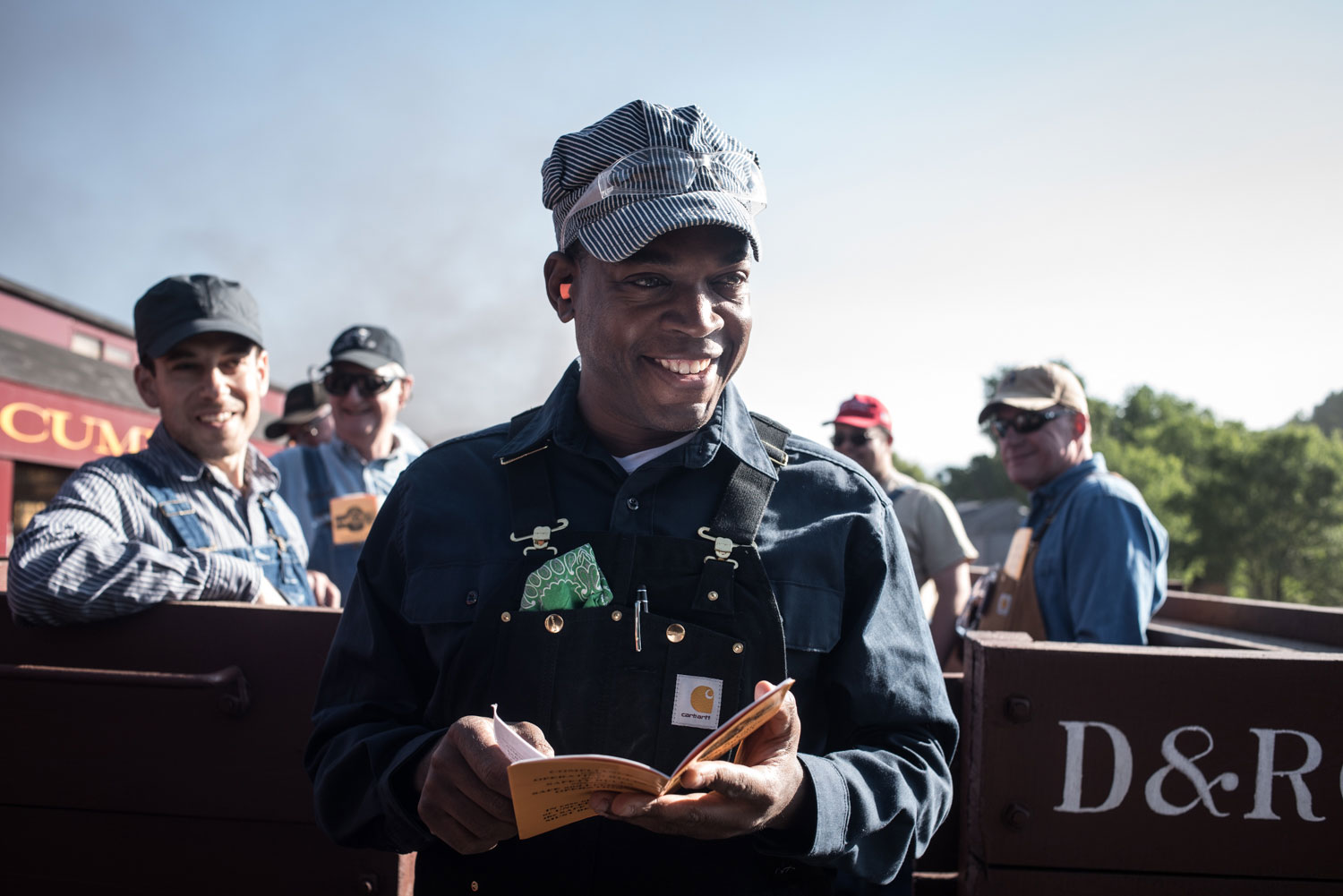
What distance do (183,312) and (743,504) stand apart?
7.22ft

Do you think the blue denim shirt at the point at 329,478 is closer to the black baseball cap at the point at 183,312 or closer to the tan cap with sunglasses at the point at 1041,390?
the black baseball cap at the point at 183,312

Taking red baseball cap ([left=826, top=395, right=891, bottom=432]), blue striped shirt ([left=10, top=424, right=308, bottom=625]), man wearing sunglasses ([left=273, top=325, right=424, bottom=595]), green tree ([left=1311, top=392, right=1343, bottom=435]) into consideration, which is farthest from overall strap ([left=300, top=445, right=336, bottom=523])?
green tree ([left=1311, top=392, right=1343, bottom=435])

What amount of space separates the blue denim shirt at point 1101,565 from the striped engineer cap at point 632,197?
2386 mm

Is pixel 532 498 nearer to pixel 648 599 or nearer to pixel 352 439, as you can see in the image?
pixel 648 599

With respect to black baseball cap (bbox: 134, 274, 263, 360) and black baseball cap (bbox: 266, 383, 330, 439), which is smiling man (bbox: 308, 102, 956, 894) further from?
black baseball cap (bbox: 266, 383, 330, 439)

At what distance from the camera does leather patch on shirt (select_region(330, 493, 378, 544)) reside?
4207 mm

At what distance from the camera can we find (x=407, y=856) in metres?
2.29

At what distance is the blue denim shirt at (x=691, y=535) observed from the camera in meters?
1.55

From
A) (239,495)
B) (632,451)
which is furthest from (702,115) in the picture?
(239,495)

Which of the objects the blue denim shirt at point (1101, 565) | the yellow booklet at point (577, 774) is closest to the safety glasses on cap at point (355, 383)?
the blue denim shirt at point (1101, 565)

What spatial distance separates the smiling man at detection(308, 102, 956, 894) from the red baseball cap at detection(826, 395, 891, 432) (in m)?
3.83

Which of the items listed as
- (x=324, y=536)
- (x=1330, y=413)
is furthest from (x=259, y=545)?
(x=1330, y=413)

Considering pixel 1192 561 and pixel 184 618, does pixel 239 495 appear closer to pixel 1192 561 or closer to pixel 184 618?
pixel 184 618

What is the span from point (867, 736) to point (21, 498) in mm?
17661
